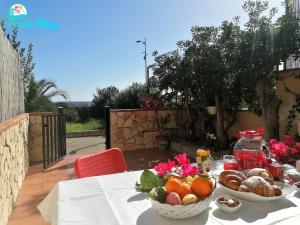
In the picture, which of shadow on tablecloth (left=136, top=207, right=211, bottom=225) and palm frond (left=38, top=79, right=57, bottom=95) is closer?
shadow on tablecloth (left=136, top=207, right=211, bottom=225)

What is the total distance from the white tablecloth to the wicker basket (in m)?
0.03

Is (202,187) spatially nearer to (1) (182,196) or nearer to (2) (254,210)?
(1) (182,196)

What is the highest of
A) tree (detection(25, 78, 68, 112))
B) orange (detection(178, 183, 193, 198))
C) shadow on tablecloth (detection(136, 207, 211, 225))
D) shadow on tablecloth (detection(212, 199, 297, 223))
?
tree (detection(25, 78, 68, 112))

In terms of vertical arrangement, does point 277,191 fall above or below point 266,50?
below

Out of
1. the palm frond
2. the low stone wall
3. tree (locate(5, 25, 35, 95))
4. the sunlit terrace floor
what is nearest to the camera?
the sunlit terrace floor

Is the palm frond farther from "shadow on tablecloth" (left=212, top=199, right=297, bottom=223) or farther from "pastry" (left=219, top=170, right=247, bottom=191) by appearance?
"shadow on tablecloth" (left=212, top=199, right=297, bottom=223)

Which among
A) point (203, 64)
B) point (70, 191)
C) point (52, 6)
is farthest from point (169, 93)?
point (70, 191)

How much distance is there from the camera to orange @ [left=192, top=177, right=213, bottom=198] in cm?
112

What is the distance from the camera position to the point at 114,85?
1350cm

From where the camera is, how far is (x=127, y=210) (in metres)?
1.24

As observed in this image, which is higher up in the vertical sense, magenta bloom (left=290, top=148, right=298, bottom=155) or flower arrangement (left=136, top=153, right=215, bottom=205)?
magenta bloom (left=290, top=148, right=298, bottom=155)

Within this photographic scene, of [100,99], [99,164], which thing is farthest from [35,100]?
[99,164]

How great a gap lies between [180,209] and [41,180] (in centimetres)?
372

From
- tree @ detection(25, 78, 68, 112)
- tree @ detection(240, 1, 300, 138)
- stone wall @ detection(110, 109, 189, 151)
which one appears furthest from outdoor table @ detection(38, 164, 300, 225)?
tree @ detection(25, 78, 68, 112)
